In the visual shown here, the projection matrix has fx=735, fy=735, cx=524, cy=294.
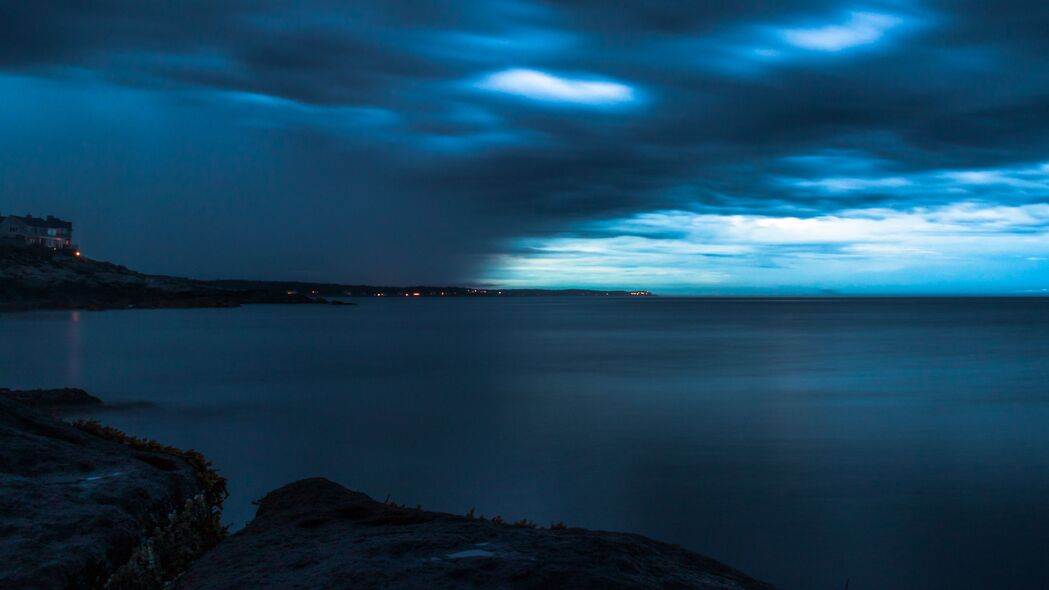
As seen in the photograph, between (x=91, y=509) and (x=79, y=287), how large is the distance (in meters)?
97.2

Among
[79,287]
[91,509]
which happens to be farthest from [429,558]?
[79,287]

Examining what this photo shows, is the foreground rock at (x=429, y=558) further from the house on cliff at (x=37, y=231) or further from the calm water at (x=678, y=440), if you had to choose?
the house on cliff at (x=37, y=231)

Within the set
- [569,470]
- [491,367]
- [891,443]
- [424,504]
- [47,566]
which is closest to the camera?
[47,566]

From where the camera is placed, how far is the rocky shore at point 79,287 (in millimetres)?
81375

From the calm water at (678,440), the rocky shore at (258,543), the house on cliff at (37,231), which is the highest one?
the house on cliff at (37,231)

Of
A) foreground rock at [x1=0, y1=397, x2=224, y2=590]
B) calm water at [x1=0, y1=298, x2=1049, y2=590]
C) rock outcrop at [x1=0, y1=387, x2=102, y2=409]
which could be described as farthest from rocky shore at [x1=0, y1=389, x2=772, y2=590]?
rock outcrop at [x1=0, y1=387, x2=102, y2=409]

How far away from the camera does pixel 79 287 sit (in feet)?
289

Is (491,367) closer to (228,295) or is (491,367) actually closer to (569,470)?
(569,470)

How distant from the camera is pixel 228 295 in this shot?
114 metres

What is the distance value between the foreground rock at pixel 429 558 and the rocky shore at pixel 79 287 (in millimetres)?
86070

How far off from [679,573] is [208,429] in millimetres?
15070

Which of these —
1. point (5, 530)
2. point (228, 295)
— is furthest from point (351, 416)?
point (228, 295)

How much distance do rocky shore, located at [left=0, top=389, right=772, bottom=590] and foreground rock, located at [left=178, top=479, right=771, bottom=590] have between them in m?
0.01

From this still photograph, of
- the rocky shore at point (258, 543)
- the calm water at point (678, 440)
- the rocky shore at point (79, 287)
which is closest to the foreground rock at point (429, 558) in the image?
the rocky shore at point (258, 543)
